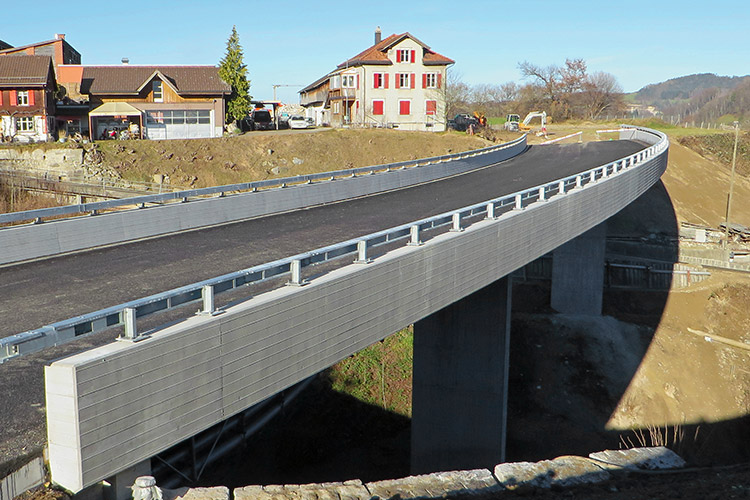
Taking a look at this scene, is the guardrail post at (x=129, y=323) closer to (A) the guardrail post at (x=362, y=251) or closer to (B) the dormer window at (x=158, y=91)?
(A) the guardrail post at (x=362, y=251)

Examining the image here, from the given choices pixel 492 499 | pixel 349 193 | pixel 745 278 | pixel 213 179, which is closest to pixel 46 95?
pixel 213 179

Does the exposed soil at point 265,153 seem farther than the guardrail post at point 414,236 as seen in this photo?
Yes

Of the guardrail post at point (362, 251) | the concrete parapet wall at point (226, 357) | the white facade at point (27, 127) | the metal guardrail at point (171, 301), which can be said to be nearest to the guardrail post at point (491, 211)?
the concrete parapet wall at point (226, 357)

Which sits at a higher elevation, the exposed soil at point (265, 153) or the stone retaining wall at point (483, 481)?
the exposed soil at point (265, 153)

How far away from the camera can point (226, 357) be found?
845 centimetres

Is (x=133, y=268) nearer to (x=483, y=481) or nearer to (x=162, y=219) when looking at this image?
(x=162, y=219)

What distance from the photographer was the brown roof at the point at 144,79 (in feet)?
185

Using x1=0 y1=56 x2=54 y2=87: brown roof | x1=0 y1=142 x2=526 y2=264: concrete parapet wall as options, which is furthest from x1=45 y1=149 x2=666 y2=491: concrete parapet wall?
x1=0 y1=56 x2=54 y2=87: brown roof

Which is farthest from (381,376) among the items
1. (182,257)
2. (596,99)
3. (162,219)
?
(596,99)

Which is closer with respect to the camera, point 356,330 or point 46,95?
point 356,330

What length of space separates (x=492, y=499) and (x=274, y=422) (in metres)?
15.7

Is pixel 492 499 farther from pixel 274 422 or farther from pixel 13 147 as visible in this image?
pixel 13 147

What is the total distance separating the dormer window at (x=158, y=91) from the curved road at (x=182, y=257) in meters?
36.6

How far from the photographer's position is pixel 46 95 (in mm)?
53125
